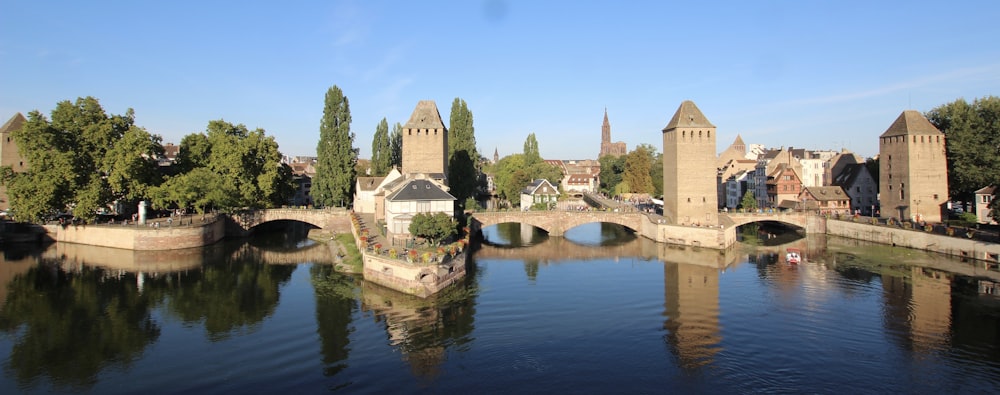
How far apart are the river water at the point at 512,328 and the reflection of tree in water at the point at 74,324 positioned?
94mm

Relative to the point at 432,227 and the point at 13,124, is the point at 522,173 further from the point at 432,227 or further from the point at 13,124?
the point at 13,124

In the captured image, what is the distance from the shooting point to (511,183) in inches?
3004

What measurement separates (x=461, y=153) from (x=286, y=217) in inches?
604

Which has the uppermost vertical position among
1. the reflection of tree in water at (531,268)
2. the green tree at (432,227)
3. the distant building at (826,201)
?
the distant building at (826,201)

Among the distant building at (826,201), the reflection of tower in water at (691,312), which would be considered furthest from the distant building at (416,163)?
the distant building at (826,201)

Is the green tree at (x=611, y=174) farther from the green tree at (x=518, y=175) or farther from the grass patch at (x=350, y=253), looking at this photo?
the grass patch at (x=350, y=253)

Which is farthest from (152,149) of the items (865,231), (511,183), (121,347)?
(865,231)

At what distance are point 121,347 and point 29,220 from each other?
28.6 metres

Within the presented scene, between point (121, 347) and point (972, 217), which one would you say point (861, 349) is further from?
point (972, 217)

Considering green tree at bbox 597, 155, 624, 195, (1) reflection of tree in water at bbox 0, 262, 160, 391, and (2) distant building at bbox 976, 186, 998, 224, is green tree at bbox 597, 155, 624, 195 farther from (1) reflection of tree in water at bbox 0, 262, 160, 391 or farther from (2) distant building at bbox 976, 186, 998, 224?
(1) reflection of tree in water at bbox 0, 262, 160, 391

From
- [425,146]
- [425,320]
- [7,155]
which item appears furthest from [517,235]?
[7,155]

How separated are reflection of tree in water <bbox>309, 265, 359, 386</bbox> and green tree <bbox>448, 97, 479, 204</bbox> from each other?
19.3 meters

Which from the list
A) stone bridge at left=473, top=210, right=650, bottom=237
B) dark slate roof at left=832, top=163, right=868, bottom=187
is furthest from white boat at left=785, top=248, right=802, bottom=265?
dark slate roof at left=832, top=163, right=868, bottom=187

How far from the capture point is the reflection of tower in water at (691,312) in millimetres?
18766
